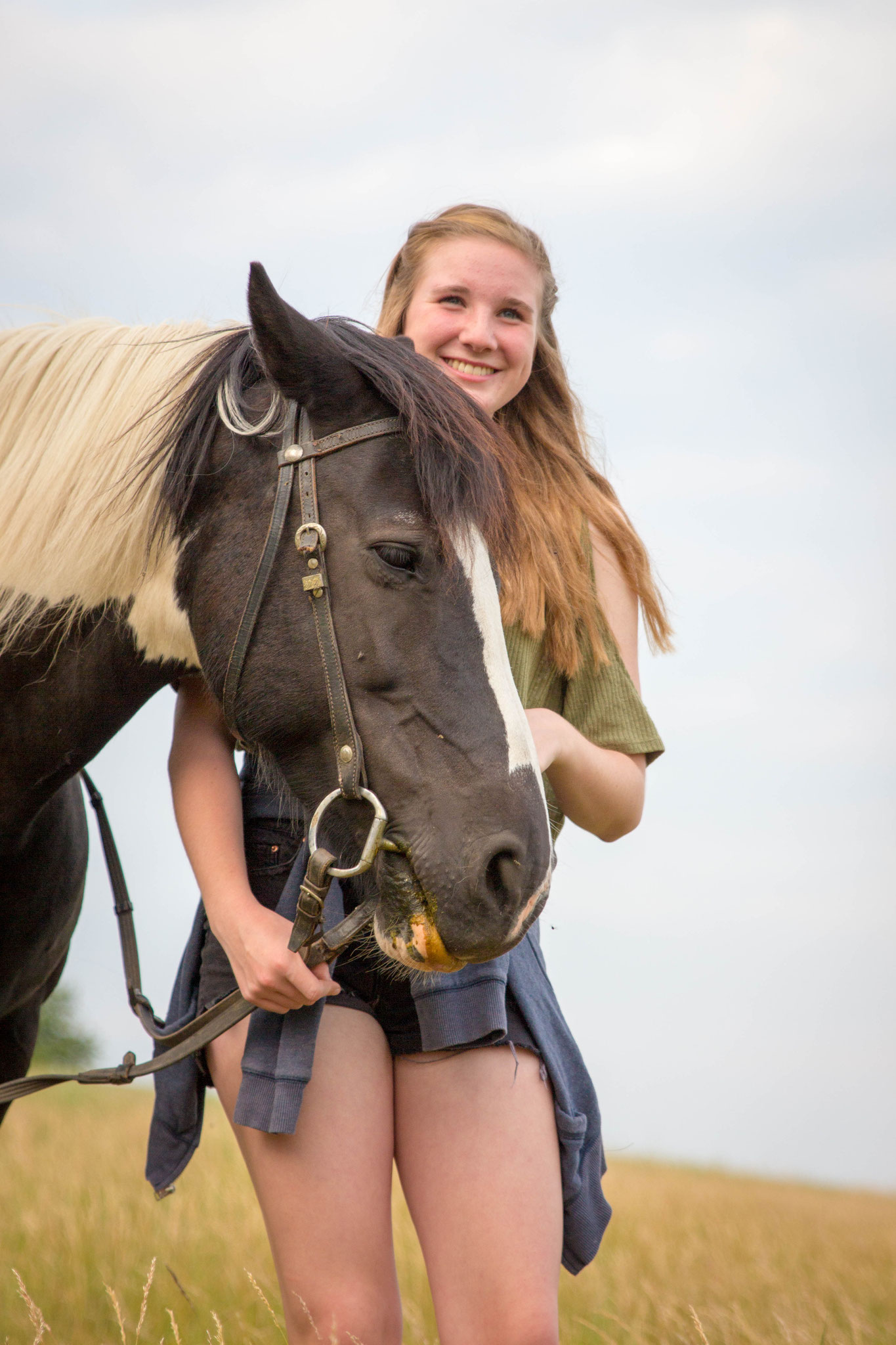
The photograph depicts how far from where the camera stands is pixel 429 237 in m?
2.83

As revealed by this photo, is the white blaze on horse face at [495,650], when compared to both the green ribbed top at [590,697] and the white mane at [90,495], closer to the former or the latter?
the green ribbed top at [590,697]

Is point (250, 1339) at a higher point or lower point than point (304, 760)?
lower

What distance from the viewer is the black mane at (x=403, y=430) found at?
6.42 ft

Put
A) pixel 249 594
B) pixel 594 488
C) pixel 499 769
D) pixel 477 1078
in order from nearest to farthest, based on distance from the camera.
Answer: pixel 499 769 < pixel 249 594 < pixel 477 1078 < pixel 594 488

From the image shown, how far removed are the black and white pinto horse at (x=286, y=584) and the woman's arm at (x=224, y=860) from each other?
0.12 metres

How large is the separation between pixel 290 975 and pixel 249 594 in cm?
70

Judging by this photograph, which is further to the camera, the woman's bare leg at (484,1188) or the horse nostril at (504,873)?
the woman's bare leg at (484,1188)

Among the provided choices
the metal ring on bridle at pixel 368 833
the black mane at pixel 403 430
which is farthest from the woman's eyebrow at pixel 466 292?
the metal ring on bridle at pixel 368 833

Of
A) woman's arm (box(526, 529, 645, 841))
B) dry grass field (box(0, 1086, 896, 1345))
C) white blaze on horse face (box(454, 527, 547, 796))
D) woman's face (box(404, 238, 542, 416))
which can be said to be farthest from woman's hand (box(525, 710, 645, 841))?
dry grass field (box(0, 1086, 896, 1345))

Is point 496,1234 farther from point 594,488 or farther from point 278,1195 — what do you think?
point 594,488

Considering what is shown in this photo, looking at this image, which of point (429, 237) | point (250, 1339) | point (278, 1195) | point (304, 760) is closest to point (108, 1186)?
point (250, 1339)

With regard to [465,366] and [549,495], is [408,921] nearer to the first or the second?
[549,495]

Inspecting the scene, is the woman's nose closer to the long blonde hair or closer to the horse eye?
the long blonde hair

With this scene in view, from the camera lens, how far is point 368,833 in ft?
6.31
